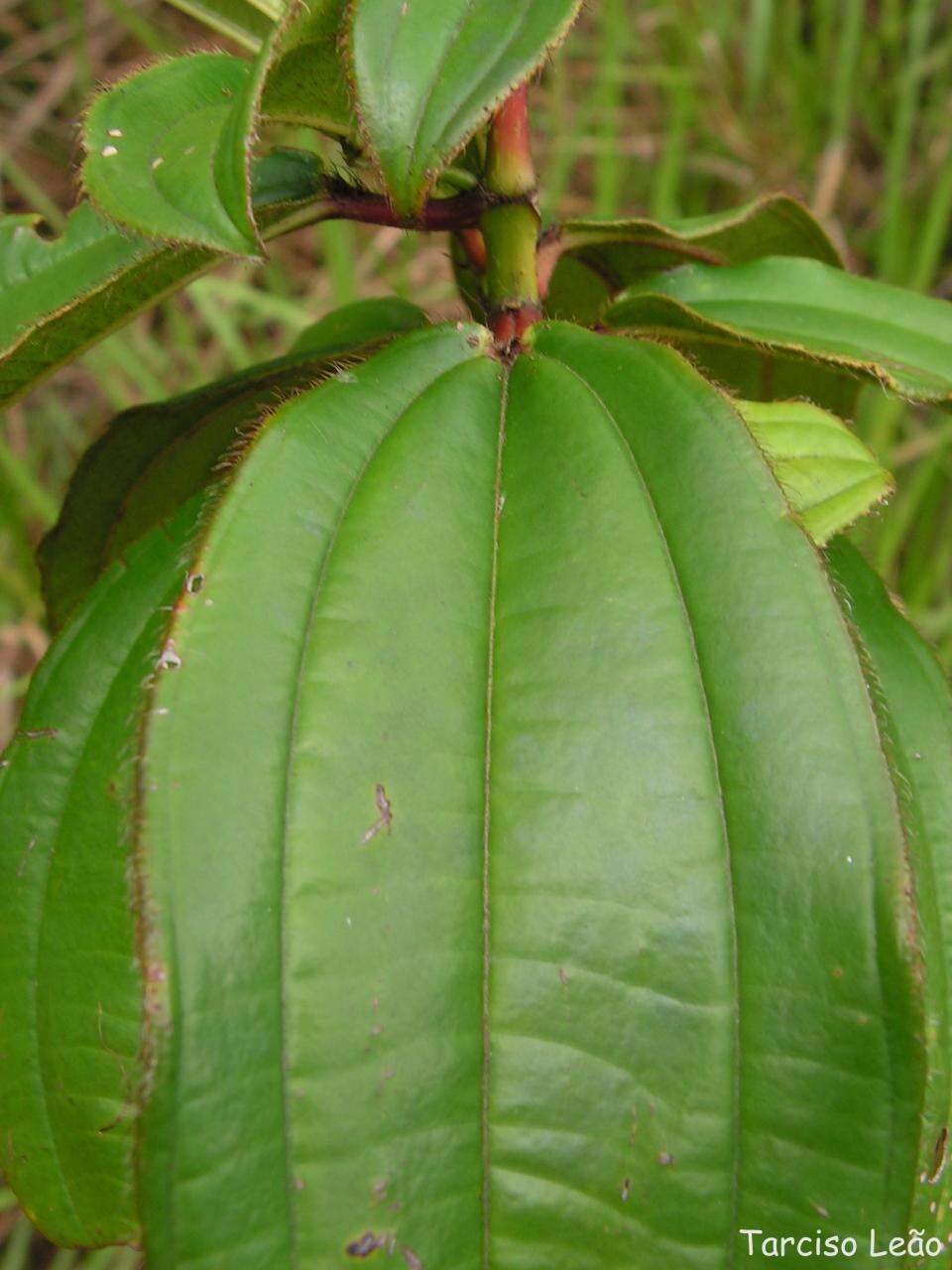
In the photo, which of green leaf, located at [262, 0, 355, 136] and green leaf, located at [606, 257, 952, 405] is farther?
green leaf, located at [606, 257, 952, 405]

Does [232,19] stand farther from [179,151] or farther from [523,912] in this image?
[523,912]

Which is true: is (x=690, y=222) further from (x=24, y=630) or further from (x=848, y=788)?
(x=24, y=630)

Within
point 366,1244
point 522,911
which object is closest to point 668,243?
point 522,911

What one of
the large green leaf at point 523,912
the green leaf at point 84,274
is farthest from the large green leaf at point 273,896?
the green leaf at point 84,274

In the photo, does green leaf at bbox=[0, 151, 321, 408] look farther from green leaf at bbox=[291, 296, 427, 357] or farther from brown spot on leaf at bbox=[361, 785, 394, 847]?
brown spot on leaf at bbox=[361, 785, 394, 847]

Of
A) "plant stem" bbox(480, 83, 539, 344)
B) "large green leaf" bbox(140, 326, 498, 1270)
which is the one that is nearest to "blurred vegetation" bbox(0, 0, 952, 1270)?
"plant stem" bbox(480, 83, 539, 344)

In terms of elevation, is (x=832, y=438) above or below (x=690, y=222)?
below

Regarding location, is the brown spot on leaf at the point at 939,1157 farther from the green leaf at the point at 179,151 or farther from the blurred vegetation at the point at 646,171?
the blurred vegetation at the point at 646,171

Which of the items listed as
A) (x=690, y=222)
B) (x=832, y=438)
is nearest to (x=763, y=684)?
(x=832, y=438)
